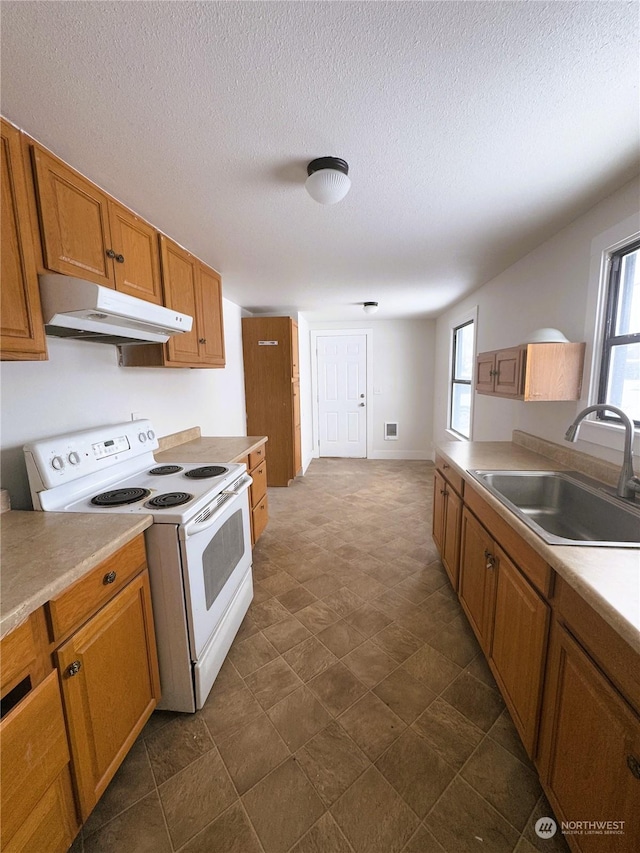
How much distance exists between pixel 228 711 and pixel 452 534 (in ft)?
4.94

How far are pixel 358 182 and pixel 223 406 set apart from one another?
2539 mm

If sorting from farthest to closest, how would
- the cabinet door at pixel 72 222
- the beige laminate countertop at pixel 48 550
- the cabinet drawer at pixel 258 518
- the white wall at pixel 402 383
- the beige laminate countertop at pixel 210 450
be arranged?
the white wall at pixel 402 383, the cabinet drawer at pixel 258 518, the beige laminate countertop at pixel 210 450, the cabinet door at pixel 72 222, the beige laminate countertop at pixel 48 550

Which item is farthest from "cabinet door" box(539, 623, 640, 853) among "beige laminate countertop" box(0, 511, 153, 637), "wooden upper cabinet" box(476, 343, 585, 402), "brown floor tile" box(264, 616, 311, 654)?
"beige laminate countertop" box(0, 511, 153, 637)

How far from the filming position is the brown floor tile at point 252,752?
4.06 ft

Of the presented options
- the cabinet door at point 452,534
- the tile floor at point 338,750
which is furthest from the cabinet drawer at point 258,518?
the cabinet door at point 452,534

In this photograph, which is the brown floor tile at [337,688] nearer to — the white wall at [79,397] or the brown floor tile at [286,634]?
the brown floor tile at [286,634]

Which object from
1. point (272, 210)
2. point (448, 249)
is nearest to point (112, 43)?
point (272, 210)

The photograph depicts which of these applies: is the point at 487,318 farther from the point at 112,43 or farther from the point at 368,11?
the point at 112,43

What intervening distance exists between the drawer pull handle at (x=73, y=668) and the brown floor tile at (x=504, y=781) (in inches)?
53.0

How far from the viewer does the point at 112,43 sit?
894mm

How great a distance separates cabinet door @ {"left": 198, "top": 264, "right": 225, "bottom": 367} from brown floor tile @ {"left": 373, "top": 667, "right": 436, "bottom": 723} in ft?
7.34

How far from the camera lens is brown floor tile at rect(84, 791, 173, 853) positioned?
3.43 feet

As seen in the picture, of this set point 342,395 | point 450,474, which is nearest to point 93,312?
point 450,474

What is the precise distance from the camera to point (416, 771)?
124 centimetres
